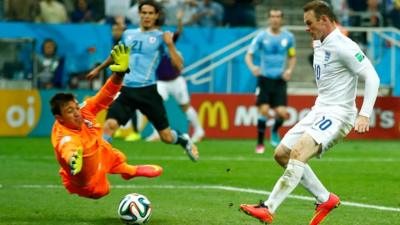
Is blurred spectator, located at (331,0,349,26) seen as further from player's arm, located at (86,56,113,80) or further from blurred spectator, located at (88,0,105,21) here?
player's arm, located at (86,56,113,80)

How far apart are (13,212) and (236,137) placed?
14.8 metres

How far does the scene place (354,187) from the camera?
1477 cm

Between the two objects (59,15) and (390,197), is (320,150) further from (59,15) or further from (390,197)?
(59,15)

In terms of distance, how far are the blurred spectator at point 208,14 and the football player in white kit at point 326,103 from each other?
17415 millimetres

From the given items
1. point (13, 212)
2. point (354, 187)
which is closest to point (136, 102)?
point (354, 187)

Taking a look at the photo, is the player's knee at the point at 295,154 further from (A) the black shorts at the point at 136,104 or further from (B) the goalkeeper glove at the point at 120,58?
(A) the black shorts at the point at 136,104

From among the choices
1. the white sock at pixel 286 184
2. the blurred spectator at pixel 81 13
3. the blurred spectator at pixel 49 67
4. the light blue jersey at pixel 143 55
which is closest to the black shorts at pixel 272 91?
the light blue jersey at pixel 143 55

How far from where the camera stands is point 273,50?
21750 millimetres

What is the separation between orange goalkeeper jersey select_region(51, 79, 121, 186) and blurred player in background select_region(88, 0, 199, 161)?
4.21 metres

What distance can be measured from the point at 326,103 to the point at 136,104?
20.4 ft

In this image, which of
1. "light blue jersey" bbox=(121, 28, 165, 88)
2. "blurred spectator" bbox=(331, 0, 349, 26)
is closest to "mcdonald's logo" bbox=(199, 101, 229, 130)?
"blurred spectator" bbox=(331, 0, 349, 26)

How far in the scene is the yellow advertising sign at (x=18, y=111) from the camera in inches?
997

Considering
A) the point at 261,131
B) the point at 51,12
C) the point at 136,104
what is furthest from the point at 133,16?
the point at 136,104

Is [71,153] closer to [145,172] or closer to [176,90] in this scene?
[145,172]
